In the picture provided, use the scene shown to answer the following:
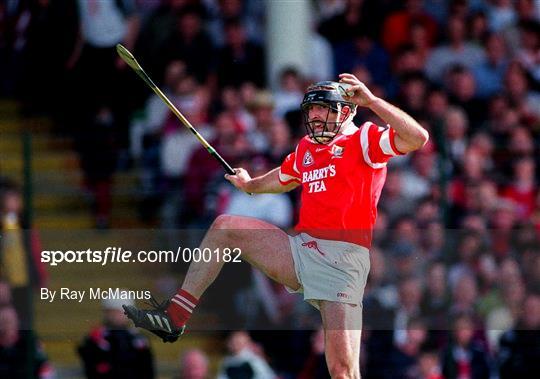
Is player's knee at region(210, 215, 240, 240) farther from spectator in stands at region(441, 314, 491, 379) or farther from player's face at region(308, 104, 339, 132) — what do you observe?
spectator in stands at region(441, 314, 491, 379)

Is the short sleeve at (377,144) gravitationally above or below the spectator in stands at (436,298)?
above

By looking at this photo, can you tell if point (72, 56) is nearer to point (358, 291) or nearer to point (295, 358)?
point (295, 358)

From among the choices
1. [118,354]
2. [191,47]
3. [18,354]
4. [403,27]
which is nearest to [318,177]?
[118,354]

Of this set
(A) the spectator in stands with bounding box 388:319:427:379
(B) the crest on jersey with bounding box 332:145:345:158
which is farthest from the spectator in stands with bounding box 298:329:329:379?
(B) the crest on jersey with bounding box 332:145:345:158

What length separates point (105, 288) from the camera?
13320 millimetres

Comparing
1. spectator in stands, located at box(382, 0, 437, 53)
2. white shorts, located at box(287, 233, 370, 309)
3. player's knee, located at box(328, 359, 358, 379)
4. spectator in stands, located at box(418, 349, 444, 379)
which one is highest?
spectator in stands, located at box(382, 0, 437, 53)

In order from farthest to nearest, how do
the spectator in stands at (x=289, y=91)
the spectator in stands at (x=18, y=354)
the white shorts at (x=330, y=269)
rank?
the spectator in stands at (x=289, y=91), the spectator in stands at (x=18, y=354), the white shorts at (x=330, y=269)

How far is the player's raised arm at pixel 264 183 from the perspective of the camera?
35.2 feet

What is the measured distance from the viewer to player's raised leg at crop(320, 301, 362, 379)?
10078 millimetres

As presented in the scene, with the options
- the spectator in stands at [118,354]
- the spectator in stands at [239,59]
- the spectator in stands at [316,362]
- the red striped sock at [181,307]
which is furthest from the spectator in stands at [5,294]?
the red striped sock at [181,307]

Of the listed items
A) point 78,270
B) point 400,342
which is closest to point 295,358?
point 400,342

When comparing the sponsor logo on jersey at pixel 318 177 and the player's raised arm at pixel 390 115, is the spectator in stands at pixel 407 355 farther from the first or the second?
the player's raised arm at pixel 390 115

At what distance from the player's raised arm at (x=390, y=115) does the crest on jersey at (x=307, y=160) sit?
677mm

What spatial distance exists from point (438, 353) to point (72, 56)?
420 cm
